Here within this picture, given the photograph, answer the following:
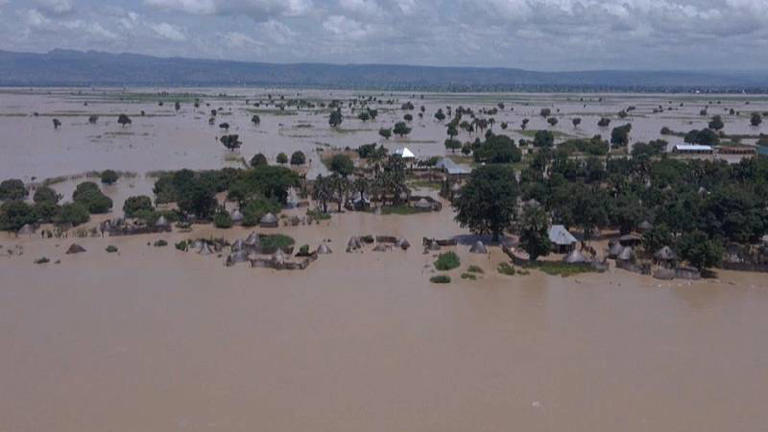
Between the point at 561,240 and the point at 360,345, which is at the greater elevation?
the point at 561,240

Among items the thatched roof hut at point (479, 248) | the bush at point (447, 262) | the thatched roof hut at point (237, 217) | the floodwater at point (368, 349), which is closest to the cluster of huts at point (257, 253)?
the floodwater at point (368, 349)

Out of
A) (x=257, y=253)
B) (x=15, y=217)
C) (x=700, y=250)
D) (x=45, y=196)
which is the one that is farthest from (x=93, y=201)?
(x=700, y=250)

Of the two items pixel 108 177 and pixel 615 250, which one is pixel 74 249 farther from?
pixel 615 250

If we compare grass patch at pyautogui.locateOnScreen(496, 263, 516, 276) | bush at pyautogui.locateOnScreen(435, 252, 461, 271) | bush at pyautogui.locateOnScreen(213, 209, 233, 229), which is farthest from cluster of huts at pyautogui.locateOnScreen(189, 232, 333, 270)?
grass patch at pyautogui.locateOnScreen(496, 263, 516, 276)

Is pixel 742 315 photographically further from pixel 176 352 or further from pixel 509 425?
pixel 176 352

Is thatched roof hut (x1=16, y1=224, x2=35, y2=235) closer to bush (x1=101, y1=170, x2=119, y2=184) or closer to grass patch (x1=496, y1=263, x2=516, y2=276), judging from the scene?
bush (x1=101, y1=170, x2=119, y2=184)

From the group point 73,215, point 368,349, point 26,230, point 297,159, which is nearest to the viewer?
point 368,349
